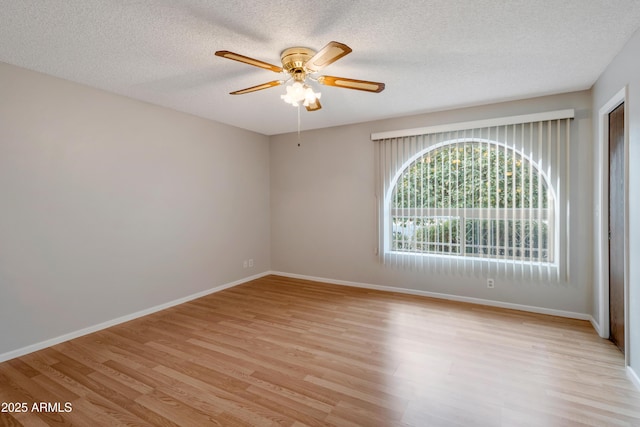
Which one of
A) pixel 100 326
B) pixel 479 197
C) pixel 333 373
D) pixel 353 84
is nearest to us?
pixel 333 373

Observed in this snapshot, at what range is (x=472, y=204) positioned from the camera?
3.61 metres

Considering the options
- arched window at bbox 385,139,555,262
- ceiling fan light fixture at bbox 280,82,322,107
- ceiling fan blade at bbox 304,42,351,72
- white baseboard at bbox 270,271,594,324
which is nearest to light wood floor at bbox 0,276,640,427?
white baseboard at bbox 270,271,594,324

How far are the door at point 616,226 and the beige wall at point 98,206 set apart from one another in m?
4.45

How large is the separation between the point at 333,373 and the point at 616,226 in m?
2.72

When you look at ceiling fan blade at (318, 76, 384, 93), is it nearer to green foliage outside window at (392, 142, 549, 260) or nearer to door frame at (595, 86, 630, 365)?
green foliage outside window at (392, 142, 549, 260)

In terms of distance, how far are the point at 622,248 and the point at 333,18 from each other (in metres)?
2.88

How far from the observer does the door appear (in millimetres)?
2377

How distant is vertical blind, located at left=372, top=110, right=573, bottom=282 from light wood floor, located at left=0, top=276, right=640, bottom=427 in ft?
2.42

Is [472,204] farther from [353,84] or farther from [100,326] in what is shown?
[100,326]

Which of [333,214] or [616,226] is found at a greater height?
[333,214]

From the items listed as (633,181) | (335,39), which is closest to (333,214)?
(335,39)

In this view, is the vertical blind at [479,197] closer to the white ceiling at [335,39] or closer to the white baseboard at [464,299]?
the white baseboard at [464,299]

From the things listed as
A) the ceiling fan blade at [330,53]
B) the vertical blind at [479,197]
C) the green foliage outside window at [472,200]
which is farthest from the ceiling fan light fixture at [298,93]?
the green foliage outside window at [472,200]

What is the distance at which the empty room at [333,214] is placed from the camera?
73.5 inches
